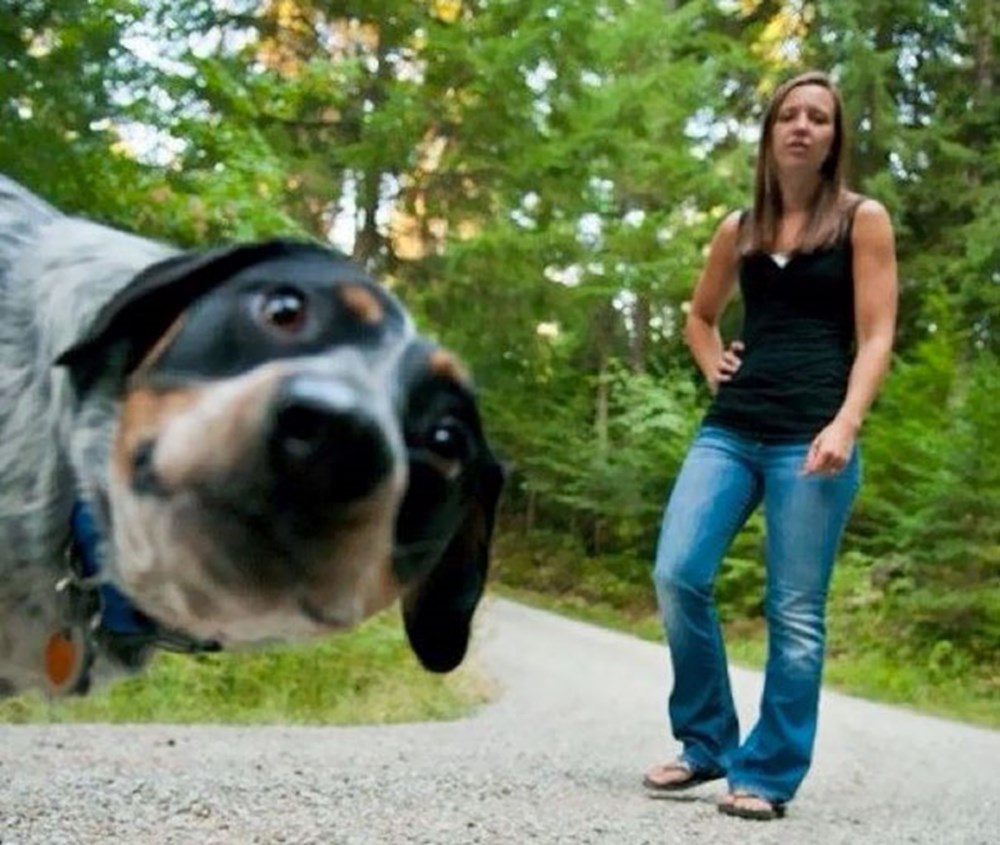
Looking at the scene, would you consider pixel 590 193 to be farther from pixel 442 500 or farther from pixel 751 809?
pixel 442 500

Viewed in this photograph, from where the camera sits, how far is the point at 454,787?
16.2 feet

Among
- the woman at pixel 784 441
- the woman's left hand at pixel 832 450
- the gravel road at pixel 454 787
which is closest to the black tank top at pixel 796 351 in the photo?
the woman at pixel 784 441

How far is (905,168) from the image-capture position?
1983 cm

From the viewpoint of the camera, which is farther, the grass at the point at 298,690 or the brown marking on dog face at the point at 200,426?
the grass at the point at 298,690

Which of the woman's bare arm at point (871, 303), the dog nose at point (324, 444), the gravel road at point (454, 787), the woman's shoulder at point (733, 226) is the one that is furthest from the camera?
the woman's shoulder at point (733, 226)

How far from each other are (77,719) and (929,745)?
389 cm

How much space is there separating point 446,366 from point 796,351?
3131 mm

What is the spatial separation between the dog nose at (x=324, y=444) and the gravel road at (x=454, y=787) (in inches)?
108

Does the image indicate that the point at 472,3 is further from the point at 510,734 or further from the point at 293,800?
the point at 293,800

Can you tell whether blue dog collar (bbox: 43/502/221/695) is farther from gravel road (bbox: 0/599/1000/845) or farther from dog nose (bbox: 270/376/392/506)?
gravel road (bbox: 0/599/1000/845)

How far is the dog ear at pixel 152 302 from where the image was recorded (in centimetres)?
144

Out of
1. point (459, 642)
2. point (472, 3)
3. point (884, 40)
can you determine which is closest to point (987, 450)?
point (472, 3)

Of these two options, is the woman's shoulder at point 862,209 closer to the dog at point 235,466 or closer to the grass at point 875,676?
the dog at point 235,466

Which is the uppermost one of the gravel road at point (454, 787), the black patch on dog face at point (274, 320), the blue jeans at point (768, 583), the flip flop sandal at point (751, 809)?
the black patch on dog face at point (274, 320)
